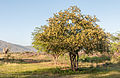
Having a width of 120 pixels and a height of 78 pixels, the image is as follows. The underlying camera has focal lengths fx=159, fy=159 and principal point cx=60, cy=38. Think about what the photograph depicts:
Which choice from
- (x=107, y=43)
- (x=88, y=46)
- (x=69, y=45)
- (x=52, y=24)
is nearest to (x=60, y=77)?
(x=69, y=45)

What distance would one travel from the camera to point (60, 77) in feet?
61.7

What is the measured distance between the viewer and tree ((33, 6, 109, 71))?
20.4 metres

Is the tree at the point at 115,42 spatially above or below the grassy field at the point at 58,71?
above

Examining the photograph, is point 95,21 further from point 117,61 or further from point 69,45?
point 117,61

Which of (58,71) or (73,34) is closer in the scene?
(73,34)

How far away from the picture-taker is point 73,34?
71.1 feet

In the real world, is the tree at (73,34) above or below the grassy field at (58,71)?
above

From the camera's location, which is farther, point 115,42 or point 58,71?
point 58,71

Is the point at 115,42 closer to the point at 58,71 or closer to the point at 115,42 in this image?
the point at 115,42

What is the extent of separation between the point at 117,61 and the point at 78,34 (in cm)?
2126

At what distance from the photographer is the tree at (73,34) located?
20359 millimetres

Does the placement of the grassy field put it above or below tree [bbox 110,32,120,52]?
below

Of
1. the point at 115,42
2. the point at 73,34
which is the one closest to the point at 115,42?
the point at 115,42

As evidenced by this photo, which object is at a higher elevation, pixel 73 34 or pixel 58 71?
pixel 73 34
